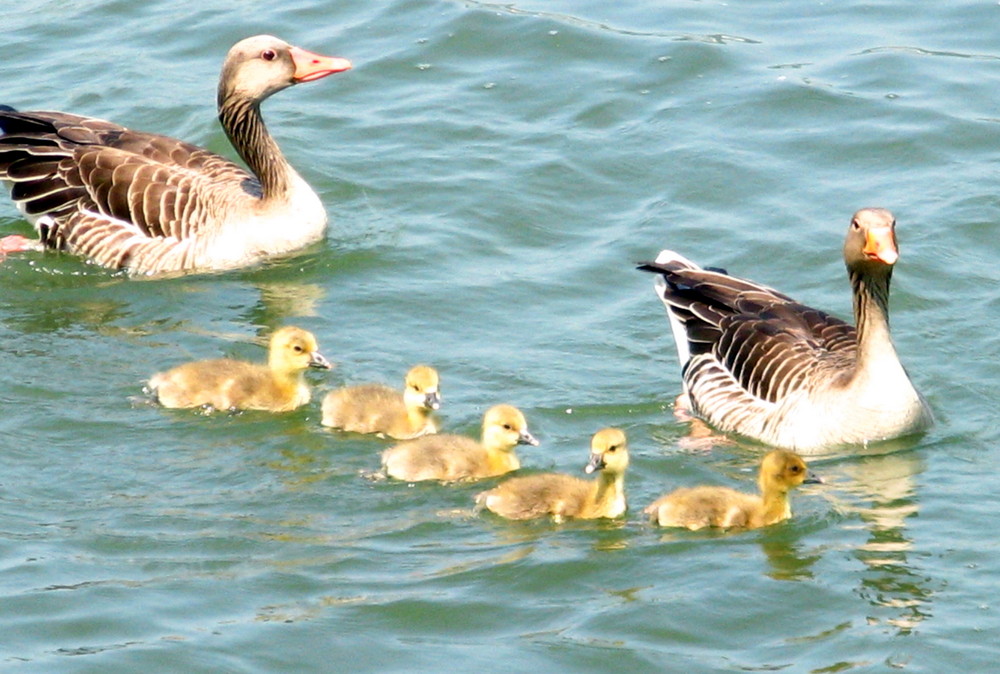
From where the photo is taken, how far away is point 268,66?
14.6 m

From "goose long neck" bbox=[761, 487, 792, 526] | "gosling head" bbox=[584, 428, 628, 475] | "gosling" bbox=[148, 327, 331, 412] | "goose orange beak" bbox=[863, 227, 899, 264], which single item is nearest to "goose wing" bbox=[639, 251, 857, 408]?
"goose orange beak" bbox=[863, 227, 899, 264]

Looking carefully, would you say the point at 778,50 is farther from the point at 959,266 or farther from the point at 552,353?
the point at 552,353

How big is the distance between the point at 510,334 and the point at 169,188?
10.8 feet

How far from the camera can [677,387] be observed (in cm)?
1273

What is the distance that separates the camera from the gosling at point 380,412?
11016mm

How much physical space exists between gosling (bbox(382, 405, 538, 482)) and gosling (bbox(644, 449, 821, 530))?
2.91ft

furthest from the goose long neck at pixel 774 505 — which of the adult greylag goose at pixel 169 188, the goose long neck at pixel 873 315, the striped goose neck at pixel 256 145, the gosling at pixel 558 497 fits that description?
the striped goose neck at pixel 256 145

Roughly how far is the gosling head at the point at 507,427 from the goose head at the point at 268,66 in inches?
197

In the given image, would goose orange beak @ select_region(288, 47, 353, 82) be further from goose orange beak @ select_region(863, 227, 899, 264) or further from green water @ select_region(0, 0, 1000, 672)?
goose orange beak @ select_region(863, 227, 899, 264)

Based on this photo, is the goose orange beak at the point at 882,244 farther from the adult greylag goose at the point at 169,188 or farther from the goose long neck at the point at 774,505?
the adult greylag goose at the point at 169,188

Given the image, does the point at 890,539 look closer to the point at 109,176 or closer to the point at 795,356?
the point at 795,356

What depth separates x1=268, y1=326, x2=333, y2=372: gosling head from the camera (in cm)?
1140

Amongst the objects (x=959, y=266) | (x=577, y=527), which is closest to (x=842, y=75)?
(x=959, y=266)

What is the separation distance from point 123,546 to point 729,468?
149 inches
